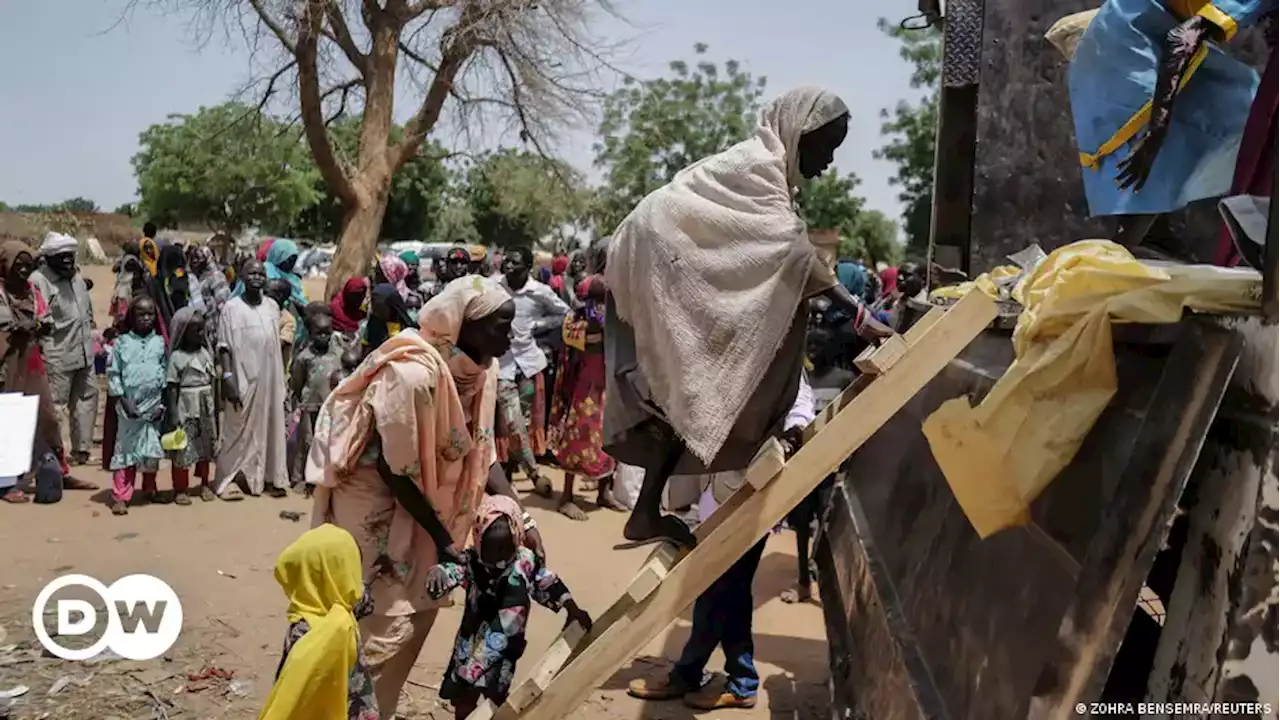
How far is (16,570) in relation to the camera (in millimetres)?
6113

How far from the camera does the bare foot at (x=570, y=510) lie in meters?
7.97

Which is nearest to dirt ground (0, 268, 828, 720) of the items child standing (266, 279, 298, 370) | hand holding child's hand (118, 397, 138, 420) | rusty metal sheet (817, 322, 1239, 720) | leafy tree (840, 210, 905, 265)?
hand holding child's hand (118, 397, 138, 420)

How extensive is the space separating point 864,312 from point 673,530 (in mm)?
794

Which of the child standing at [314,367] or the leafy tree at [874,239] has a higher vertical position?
the child standing at [314,367]

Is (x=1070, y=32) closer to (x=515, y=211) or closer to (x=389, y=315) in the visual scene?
(x=389, y=315)

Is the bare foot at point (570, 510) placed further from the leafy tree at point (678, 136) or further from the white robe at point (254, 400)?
the leafy tree at point (678, 136)

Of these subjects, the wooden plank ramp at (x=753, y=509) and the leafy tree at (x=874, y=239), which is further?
the leafy tree at (x=874, y=239)

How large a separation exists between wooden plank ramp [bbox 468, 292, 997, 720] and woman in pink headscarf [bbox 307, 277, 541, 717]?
782 mm

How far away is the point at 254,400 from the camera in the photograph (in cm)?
820

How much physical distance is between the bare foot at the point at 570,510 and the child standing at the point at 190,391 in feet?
9.31

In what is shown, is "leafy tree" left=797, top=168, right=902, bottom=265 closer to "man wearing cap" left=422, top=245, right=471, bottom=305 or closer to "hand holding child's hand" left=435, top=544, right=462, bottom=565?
"man wearing cap" left=422, top=245, right=471, bottom=305

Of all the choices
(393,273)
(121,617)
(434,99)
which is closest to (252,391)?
(393,273)

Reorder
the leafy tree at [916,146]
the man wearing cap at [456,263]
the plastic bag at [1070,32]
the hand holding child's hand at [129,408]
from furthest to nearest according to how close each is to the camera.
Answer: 1. the leafy tree at [916,146]
2. the man wearing cap at [456,263]
3. the hand holding child's hand at [129,408]
4. the plastic bag at [1070,32]

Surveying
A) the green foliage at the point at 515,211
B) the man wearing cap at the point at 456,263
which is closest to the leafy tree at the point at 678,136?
the green foliage at the point at 515,211
